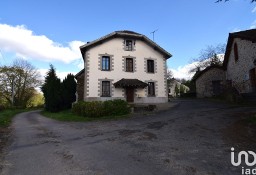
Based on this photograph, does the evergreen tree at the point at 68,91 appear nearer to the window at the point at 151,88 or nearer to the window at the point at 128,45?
the window at the point at 128,45

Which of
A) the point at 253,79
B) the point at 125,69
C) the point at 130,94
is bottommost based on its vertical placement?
the point at 130,94

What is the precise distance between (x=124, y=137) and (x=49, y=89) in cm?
2443

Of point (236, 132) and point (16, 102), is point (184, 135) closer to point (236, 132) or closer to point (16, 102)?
point (236, 132)

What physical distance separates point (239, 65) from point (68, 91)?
22.0m

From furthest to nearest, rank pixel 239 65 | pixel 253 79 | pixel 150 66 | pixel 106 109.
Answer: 1. pixel 150 66
2. pixel 239 65
3. pixel 253 79
4. pixel 106 109

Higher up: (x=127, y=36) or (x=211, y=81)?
(x=127, y=36)

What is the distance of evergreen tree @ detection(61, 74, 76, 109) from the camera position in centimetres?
3278

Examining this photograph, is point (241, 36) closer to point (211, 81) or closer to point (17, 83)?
point (211, 81)

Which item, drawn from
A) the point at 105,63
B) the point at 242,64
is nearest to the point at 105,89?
the point at 105,63

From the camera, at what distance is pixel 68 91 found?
3341 cm

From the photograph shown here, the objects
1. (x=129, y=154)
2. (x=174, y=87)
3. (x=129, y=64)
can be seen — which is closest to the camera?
(x=129, y=154)

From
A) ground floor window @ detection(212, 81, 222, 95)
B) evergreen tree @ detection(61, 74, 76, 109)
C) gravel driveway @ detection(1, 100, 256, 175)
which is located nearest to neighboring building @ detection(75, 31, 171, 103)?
evergreen tree @ detection(61, 74, 76, 109)

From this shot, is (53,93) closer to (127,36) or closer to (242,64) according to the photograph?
(127,36)

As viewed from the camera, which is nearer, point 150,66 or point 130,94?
point 130,94
